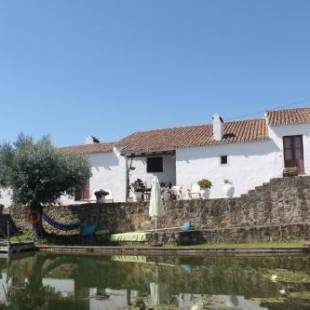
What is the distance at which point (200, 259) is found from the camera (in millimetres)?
16750

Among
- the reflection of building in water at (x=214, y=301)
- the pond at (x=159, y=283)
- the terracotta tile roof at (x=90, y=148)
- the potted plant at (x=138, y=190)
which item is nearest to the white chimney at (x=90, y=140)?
the terracotta tile roof at (x=90, y=148)

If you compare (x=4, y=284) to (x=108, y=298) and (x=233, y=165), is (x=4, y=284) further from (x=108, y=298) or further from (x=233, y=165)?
(x=233, y=165)

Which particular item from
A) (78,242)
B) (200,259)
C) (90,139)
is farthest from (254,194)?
(90,139)

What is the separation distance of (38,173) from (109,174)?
25.2ft

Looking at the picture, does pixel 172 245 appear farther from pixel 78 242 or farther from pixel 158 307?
pixel 158 307

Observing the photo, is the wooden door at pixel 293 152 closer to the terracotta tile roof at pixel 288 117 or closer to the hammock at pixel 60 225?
the terracotta tile roof at pixel 288 117

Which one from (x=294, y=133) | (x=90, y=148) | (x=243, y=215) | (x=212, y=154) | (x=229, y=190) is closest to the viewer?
(x=243, y=215)

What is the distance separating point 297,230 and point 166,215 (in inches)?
266

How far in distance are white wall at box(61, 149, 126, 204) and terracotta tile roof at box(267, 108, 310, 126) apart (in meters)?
9.77

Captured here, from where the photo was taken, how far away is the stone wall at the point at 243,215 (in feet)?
65.3

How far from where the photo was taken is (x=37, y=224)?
79.4 ft

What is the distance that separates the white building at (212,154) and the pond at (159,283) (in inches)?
395

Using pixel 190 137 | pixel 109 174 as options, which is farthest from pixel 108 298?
pixel 109 174

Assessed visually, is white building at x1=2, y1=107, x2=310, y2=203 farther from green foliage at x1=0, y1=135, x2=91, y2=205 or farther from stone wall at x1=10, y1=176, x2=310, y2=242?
green foliage at x1=0, y1=135, x2=91, y2=205
